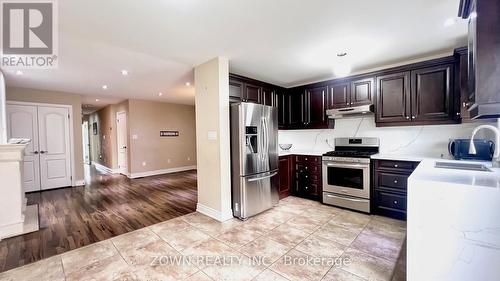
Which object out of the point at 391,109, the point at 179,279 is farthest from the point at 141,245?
the point at 391,109

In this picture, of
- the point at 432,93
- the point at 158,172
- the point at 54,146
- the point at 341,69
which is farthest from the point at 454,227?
the point at 54,146

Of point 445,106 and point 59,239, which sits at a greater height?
point 445,106

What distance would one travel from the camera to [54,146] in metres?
5.30

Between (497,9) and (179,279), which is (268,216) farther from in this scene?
(497,9)

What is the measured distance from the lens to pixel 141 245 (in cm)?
247

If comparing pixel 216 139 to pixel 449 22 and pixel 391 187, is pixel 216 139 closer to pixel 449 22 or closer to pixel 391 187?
pixel 391 187

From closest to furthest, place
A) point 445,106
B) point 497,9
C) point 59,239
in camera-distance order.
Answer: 1. point 497,9
2. point 59,239
3. point 445,106

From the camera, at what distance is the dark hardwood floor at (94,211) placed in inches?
97.3

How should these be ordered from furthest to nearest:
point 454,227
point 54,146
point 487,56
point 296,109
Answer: point 54,146
point 296,109
point 454,227
point 487,56

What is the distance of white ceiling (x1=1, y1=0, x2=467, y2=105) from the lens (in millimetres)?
1924

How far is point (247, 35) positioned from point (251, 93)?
4.95 feet

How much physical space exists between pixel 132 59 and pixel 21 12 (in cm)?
127

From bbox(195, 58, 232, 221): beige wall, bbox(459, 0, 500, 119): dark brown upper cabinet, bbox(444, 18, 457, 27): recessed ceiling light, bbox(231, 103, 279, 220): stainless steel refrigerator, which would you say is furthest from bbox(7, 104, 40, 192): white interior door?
bbox(444, 18, 457, 27): recessed ceiling light

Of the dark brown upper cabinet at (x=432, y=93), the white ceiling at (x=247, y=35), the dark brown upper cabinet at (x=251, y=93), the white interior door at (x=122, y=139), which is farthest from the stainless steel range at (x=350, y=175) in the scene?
Result: the white interior door at (x=122, y=139)
